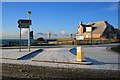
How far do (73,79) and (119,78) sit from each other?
1928 millimetres

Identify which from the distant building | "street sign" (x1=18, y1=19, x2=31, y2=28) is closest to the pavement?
"street sign" (x1=18, y1=19, x2=31, y2=28)

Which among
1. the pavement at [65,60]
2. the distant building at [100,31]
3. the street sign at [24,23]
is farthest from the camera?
the distant building at [100,31]

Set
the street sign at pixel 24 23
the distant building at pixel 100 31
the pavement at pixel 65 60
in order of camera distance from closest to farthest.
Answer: the pavement at pixel 65 60 < the street sign at pixel 24 23 < the distant building at pixel 100 31

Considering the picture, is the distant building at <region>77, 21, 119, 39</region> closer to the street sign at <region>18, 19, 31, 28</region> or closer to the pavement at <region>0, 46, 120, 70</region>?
the street sign at <region>18, 19, 31, 28</region>

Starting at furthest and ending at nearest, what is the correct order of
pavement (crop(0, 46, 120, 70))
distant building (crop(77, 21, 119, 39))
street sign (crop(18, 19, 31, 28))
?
distant building (crop(77, 21, 119, 39))
street sign (crop(18, 19, 31, 28))
pavement (crop(0, 46, 120, 70))

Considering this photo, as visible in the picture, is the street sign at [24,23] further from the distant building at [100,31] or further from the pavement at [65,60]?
the distant building at [100,31]

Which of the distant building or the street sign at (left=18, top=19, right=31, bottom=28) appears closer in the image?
the street sign at (left=18, top=19, right=31, bottom=28)

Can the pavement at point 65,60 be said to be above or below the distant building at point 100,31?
below

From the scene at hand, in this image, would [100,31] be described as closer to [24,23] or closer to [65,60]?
[24,23]

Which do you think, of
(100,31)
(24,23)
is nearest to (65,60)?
(24,23)

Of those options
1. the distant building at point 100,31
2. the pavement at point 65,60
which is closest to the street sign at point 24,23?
the pavement at point 65,60


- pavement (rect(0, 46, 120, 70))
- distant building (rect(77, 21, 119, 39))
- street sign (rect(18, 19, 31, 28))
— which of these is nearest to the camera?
pavement (rect(0, 46, 120, 70))

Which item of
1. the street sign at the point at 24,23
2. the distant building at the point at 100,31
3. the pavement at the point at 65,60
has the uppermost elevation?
the distant building at the point at 100,31

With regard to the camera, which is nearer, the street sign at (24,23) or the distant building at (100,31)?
the street sign at (24,23)
